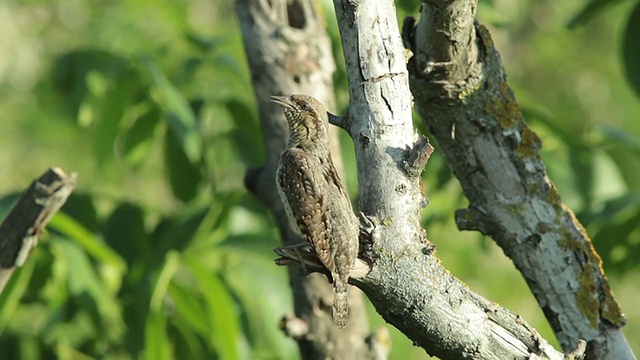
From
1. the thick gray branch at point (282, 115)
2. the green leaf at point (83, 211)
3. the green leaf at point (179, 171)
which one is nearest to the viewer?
the thick gray branch at point (282, 115)

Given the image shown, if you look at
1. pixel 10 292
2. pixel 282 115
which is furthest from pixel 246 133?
pixel 10 292

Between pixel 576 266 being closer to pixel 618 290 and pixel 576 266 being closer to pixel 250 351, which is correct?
pixel 250 351

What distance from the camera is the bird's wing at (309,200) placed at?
252cm

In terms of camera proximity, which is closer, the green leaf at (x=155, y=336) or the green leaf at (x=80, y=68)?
the green leaf at (x=155, y=336)

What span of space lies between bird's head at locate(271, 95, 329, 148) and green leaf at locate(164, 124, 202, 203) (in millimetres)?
1879

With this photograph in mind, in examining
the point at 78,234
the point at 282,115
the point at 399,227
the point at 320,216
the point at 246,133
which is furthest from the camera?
the point at 246,133

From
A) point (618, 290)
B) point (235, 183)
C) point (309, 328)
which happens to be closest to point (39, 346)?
point (309, 328)

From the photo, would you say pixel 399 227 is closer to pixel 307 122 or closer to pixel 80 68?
pixel 307 122

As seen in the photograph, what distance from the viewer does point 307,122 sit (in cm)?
296

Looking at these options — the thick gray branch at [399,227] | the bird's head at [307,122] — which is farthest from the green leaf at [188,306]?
the thick gray branch at [399,227]

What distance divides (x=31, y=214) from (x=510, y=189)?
4.80 feet

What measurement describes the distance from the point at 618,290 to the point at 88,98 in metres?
7.19

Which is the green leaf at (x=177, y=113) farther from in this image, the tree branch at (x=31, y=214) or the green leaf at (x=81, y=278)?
the tree branch at (x=31, y=214)

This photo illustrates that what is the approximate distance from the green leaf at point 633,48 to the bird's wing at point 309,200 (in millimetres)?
2352
